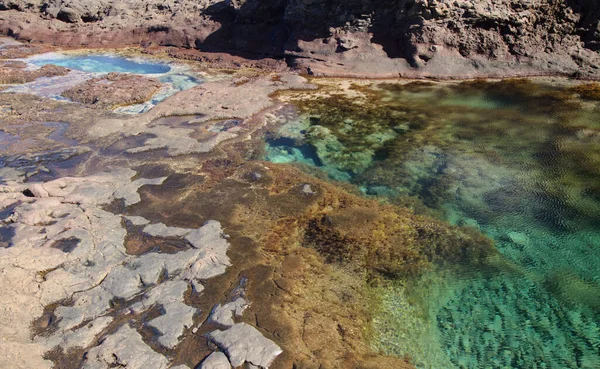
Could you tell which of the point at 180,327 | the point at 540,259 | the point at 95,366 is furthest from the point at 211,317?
the point at 540,259

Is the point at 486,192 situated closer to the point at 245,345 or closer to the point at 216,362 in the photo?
the point at 245,345

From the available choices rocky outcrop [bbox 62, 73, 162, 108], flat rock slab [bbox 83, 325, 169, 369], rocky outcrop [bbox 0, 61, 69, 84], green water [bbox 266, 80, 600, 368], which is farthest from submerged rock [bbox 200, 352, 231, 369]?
rocky outcrop [bbox 0, 61, 69, 84]

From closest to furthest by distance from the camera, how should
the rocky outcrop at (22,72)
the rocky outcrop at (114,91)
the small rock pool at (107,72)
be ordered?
the rocky outcrop at (114,91)
the small rock pool at (107,72)
the rocky outcrop at (22,72)

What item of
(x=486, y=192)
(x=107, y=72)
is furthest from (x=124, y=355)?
(x=107, y=72)

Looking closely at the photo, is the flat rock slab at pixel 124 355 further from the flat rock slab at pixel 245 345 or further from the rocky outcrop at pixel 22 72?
the rocky outcrop at pixel 22 72

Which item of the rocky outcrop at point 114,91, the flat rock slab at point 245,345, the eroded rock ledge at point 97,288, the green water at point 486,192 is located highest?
the green water at point 486,192

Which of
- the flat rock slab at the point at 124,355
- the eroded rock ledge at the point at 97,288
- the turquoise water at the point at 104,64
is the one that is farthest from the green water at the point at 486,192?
the turquoise water at the point at 104,64

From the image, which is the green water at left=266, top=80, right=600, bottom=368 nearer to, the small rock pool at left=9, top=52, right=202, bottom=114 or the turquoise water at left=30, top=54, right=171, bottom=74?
the small rock pool at left=9, top=52, right=202, bottom=114
